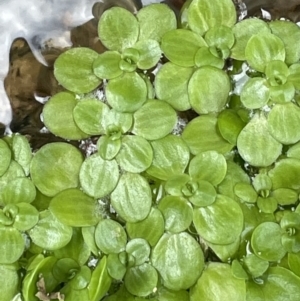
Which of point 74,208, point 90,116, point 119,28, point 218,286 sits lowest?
point 218,286

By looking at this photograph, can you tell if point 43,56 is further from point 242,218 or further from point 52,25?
point 242,218

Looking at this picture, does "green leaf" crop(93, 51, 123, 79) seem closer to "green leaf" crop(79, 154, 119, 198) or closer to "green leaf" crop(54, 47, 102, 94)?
"green leaf" crop(54, 47, 102, 94)

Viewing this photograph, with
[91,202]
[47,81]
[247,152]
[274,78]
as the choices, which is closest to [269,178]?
[247,152]

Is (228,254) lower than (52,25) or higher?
lower

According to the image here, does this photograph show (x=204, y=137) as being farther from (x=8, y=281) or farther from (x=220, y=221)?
(x=8, y=281)

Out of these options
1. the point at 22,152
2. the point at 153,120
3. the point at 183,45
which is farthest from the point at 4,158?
the point at 183,45

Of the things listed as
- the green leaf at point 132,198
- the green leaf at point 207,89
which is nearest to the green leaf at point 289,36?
the green leaf at point 207,89

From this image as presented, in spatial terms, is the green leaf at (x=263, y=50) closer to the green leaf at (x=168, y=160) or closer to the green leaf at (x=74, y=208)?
the green leaf at (x=168, y=160)
